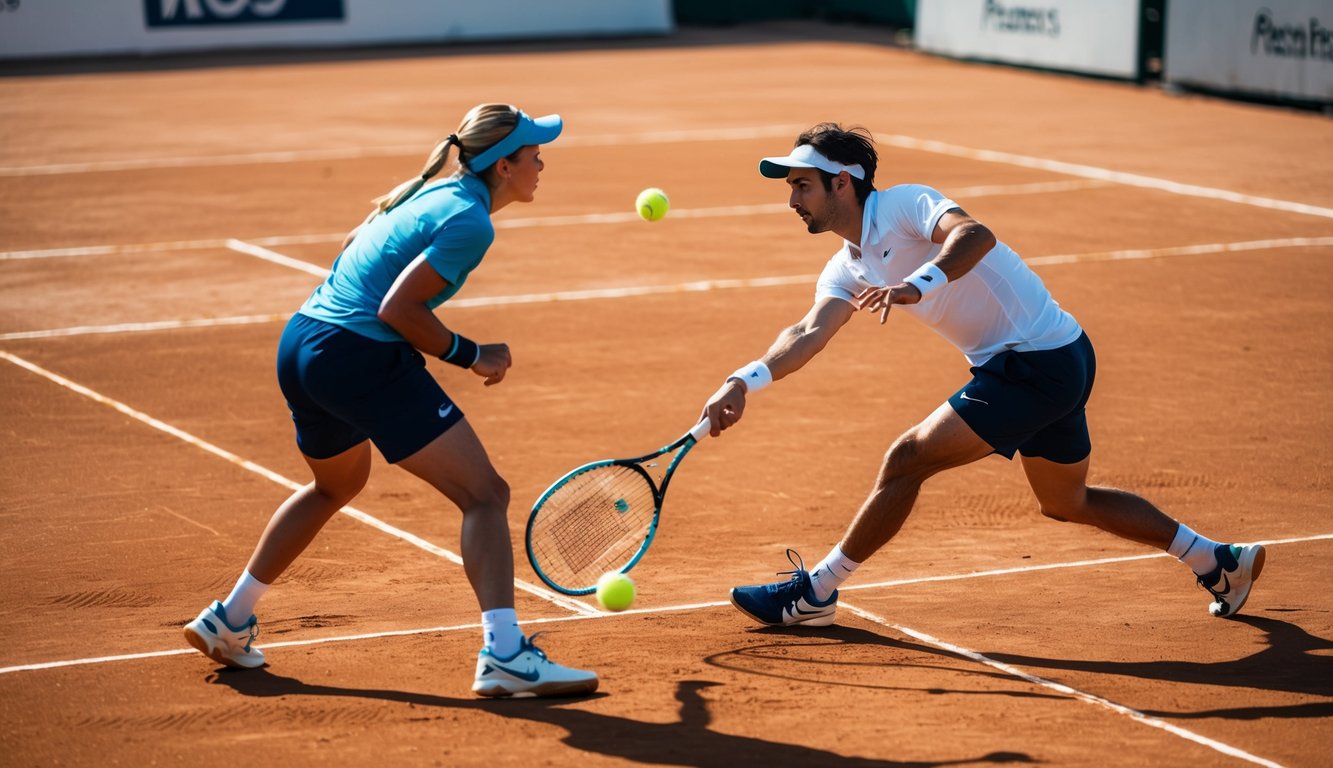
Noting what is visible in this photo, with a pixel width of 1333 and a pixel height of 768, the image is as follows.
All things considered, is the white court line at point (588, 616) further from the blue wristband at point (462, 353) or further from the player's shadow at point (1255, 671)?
the blue wristband at point (462, 353)

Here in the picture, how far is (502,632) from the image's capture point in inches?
230

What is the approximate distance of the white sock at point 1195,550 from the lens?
6.68 metres

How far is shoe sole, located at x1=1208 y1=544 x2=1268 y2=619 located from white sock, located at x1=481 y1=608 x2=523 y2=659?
2.75m

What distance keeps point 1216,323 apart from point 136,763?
28.8 feet

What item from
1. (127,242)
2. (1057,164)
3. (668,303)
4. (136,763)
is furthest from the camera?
(1057,164)

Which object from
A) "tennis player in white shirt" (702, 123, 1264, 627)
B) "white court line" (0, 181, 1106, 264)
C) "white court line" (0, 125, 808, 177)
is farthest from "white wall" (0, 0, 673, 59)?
"tennis player in white shirt" (702, 123, 1264, 627)

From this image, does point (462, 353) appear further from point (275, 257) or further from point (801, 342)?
point (275, 257)

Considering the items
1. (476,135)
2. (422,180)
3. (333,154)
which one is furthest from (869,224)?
(333,154)

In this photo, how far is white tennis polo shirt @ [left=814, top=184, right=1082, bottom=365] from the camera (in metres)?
6.44

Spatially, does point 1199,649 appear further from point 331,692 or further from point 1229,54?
point 1229,54

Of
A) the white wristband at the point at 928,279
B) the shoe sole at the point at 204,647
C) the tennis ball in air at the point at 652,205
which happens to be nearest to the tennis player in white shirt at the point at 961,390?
the white wristband at the point at 928,279

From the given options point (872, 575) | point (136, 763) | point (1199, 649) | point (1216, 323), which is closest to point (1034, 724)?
point (1199, 649)

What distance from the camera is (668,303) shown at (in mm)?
13086

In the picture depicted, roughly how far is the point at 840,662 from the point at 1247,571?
162cm
